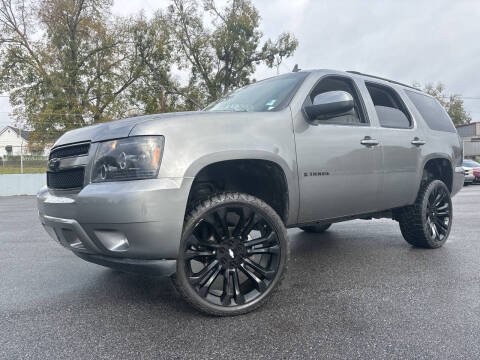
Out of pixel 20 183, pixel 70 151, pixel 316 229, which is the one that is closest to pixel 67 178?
pixel 70 151

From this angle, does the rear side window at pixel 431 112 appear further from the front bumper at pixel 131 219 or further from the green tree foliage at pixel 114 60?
the green tree foliage at pixel 114 60

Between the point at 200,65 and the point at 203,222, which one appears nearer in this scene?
the point at 203,222

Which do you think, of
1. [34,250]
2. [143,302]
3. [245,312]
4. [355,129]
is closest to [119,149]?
[143,302]

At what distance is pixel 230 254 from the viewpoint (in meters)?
2.40

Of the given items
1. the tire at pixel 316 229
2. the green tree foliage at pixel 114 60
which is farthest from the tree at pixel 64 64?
the tire at pixel 316 229

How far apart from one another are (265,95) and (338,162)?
87 cm

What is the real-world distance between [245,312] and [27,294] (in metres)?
1.81

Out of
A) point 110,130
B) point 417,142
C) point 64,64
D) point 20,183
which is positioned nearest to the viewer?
point 110,130

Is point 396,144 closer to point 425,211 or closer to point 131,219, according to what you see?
point 425,211

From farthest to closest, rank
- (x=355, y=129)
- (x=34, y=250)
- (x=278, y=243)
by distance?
(x=34, y=250), (x=355, y=129), (x=278, y=243)

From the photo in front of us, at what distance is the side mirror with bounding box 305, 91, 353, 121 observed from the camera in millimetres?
2684

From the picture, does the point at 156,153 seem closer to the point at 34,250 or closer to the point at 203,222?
the point at 203,222

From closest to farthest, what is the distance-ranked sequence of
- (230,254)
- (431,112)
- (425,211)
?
(230,254), (425,211), (431,112)

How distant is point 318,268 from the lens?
134 inches
